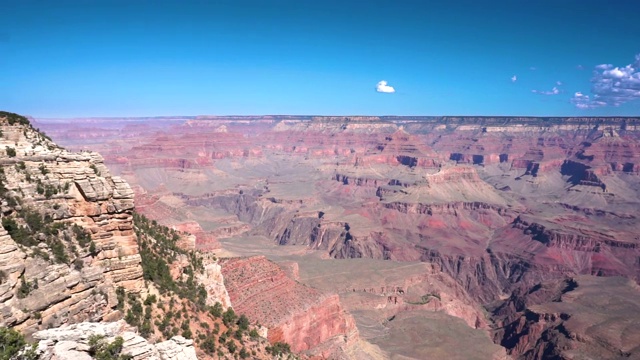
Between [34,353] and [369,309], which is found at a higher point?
[34,353]

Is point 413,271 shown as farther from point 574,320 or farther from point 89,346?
point 89,346

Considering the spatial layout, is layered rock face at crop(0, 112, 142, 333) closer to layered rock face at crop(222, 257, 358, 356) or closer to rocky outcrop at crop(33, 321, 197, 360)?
rocky outcrop at crop(33, 321, 197, 360)

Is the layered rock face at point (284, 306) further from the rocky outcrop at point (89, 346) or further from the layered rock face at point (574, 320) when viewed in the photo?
the layered rock face at point (574, 320)

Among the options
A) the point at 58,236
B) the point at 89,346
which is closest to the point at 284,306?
the point at 58,236

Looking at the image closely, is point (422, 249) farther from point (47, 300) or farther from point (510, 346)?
point (47, 300)

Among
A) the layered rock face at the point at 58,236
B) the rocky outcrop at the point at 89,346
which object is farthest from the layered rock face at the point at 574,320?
the rocky outcrop at the point at 89,346

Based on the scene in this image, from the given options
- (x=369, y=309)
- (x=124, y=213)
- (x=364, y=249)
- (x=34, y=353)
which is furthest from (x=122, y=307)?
(x=364, y=249)
